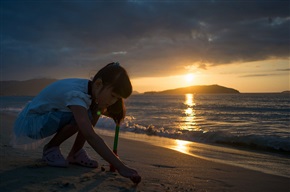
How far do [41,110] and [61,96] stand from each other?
298 mm

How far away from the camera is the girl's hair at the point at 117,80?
7.34ft

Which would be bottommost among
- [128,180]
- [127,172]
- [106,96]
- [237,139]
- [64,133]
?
[237,139]

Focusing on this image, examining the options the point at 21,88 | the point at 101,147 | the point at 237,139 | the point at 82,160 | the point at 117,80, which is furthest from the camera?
the point at 21,88

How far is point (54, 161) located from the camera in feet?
8.92

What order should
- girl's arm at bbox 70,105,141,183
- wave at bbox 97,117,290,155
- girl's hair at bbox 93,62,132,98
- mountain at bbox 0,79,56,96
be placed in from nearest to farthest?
girl's arm at bbox 70,105,141,183 < girl's hair at bbox 93,62,132,98 < wave at bbox 97,117,290,155 < mountain at bbox 0,79,56,96

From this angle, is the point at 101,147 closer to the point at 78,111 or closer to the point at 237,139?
the point at 78,111

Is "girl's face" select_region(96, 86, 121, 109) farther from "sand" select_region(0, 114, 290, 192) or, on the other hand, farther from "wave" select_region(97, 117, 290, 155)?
"wave" select_region(97, 117, 290, 155)

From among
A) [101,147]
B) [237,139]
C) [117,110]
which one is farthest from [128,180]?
[237,139]

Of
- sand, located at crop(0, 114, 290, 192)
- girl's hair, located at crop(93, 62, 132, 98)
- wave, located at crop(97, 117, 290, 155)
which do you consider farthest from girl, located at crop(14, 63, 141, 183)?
wave, located at crop(97, 117, 290, 155)

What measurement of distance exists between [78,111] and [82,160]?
91cm

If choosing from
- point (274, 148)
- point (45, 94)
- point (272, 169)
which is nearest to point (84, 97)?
point (45, 94)

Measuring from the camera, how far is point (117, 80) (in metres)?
2.23

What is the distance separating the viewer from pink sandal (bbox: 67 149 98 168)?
2.88 meters

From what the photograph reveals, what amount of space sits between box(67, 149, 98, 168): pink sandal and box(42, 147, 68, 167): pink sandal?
171 mm
